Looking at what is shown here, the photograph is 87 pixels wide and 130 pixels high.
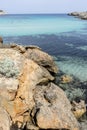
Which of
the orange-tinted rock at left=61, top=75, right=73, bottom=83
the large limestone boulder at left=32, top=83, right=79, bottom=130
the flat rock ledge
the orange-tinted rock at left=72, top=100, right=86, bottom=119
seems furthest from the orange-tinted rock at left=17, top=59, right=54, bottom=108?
the orange-tinted rock at left=61, top=75, right=73, bottom=83

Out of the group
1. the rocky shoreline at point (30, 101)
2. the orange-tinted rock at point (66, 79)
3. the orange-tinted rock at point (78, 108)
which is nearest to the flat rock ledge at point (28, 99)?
the rocky shoreline at point (30, 101)

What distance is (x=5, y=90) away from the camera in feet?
75.7

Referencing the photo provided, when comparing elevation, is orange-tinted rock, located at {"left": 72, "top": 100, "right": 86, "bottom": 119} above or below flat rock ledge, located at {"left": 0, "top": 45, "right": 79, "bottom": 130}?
below

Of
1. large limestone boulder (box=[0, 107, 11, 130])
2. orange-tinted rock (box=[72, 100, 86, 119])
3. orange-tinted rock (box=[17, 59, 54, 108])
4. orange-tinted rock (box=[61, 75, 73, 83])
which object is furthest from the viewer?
orange-tinted rock (box=[61, 75, 73, 83])

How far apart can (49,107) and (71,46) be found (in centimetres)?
4379

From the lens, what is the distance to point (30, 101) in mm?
24859

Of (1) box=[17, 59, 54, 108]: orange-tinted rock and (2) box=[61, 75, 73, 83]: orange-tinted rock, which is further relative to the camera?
(2) box=[61, 75, 73, 83]: orange-tinted rock

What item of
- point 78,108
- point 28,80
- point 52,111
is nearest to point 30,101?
point 28,80

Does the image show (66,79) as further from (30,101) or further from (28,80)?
(30,101)

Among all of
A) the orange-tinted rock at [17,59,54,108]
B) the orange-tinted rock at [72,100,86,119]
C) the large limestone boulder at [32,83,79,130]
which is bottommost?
the orange-tinted rock at [72,100,86,119]

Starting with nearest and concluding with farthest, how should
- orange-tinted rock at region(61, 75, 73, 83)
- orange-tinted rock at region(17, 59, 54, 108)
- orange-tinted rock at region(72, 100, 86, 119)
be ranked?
A: orange-tinted rock at region(17, 59, 54, 108), orange-tinted rock at region(72, 100, 86, 119), orange-tinted rock at region(61, 75, 73, 83)

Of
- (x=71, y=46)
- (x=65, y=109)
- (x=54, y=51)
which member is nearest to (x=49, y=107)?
(x=65, y=109)

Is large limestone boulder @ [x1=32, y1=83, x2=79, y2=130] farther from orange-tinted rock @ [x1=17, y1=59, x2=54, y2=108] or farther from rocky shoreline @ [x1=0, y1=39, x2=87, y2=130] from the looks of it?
orange-tinted rock @ [x1=17, y1=59, x2=54, y2=108]

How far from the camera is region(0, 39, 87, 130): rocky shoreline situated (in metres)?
22.9
